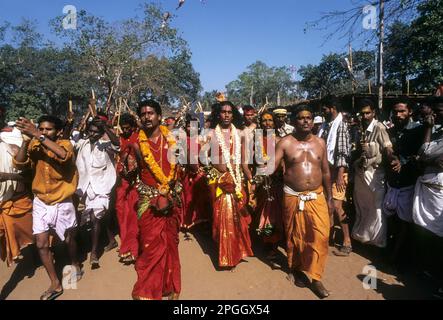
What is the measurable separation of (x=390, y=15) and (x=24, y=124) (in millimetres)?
5934

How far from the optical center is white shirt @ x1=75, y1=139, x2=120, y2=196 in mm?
4918

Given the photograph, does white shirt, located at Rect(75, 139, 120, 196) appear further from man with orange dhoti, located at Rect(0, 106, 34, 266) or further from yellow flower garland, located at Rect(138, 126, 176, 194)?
yellow flower garland, located at Rect(138, 126, 176, 194)

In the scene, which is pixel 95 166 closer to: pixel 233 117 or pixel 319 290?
pixel 233 117

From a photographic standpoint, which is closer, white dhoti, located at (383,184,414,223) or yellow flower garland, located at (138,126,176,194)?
yellow flower garland, located at (138,126,176,194)

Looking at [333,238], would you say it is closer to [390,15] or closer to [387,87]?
[390,15]

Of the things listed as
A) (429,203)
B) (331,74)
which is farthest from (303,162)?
(331,74)

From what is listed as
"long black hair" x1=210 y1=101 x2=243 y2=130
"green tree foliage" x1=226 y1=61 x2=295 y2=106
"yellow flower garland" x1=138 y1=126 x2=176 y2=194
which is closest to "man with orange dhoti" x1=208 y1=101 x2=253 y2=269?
"long black hair" x1=210 y1=101 x2=243 y2=130

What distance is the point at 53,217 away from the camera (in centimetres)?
385

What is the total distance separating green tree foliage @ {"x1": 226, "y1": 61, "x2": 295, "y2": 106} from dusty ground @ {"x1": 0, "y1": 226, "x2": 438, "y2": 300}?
71.2m

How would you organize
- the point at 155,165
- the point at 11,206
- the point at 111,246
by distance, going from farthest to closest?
1. the point at 111,246
2. the point at 11,206
3. the point at 155,165

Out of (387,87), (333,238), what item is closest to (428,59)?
(387,87)

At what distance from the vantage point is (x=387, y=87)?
26.3 meters

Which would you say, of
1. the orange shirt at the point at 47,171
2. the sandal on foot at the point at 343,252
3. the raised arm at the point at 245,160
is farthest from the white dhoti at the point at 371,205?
the orange shirt at the point at 47,171

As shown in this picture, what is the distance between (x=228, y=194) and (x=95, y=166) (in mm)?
2064
